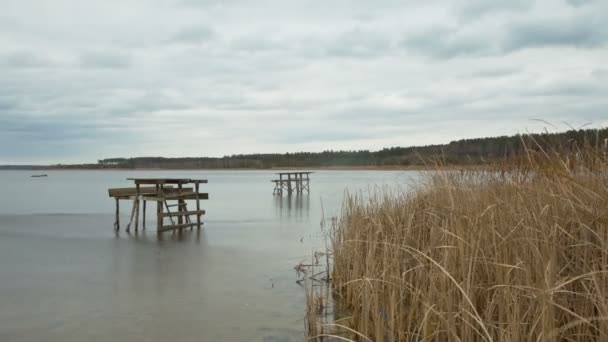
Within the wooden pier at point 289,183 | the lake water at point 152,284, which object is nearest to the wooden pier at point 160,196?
the lake water at point 152,284

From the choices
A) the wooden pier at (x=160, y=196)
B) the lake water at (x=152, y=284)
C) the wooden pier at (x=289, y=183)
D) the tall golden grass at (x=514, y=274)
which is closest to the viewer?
the tall golden grass at (x=514, y=274)

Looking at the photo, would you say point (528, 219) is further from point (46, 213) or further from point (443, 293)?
point (46, 213)

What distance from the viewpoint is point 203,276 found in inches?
378

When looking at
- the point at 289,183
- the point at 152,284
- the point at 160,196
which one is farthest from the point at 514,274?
the point at 289,183

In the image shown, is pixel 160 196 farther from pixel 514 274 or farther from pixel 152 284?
pixel 514 274

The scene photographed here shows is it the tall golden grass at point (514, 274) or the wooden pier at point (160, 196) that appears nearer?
the tall golden grass at point (514, 274)

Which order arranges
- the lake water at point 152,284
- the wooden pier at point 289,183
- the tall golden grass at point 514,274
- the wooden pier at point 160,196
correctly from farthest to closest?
the wooden pier at point 289,183 < the wooden pier at point 160,196 < the lake water at point 152,284 < the tall golden grass at point 514,274

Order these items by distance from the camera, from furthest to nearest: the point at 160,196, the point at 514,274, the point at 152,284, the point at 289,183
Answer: the point at 289,183 → the point at 160,196 → the point at 152,284 → the point at 514,274

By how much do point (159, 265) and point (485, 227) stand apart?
25.3 ft

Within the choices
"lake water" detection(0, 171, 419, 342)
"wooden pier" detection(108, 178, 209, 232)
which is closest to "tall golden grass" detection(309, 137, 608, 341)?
"lake water" detection(0, 171, 419, 342)

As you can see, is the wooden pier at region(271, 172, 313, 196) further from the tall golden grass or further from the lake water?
the tall golden grass

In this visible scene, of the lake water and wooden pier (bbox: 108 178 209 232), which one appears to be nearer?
A: the lake water

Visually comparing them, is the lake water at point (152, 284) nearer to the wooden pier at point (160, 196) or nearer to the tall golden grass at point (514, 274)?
the wooden pier at point (160, 196)

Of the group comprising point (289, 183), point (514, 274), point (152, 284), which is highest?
point (514, 274)
